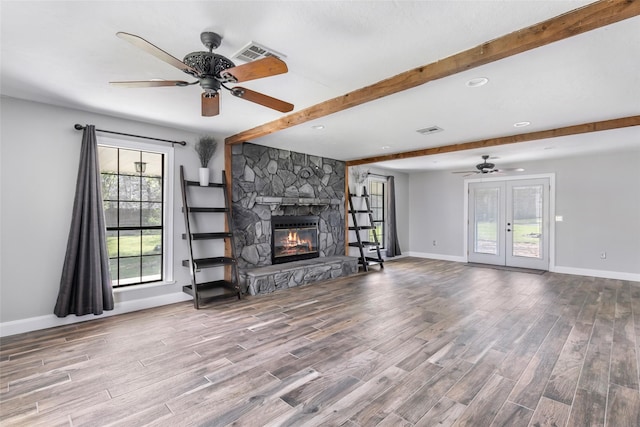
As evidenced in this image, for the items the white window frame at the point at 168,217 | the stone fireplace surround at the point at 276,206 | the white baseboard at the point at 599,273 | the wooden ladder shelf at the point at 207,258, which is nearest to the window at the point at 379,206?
the stone fireplace surround at the point at 276,206

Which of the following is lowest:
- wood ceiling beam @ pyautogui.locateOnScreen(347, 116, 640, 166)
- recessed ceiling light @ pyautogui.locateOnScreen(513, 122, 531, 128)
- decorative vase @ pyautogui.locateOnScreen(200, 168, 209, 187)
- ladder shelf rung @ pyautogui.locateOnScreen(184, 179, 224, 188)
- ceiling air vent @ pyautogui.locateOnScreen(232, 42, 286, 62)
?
ladder shelf rung @ pyautogui.locateOnScreen(184, 179, 224, 188)

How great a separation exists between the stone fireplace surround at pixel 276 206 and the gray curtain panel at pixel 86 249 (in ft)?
6.48

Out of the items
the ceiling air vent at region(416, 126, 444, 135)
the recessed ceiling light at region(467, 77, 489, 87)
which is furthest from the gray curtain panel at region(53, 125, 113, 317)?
the ceiling air vent at region(416, 126, 444, 135)

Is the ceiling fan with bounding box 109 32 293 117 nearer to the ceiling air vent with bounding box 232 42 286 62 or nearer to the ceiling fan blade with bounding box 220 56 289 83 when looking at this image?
the ceiling fan blade with bounding box 220 56 289 83

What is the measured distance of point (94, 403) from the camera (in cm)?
226

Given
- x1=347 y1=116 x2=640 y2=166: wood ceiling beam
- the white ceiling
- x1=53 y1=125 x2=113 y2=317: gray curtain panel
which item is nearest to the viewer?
the white ceiling

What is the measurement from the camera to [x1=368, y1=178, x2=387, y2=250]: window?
8617 millimetres

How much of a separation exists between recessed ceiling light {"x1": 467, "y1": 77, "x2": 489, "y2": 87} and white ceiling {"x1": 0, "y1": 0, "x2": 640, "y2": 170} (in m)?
0.05

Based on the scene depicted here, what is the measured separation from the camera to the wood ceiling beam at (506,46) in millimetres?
1814

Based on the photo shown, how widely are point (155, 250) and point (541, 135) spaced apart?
6.11 m

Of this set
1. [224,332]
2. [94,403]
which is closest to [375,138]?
[224,332]

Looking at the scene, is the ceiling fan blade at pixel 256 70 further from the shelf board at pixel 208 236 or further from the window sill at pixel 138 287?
the window sill at pixel 138 287

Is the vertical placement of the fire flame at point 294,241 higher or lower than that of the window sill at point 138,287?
higher

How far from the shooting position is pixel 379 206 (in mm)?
8789
